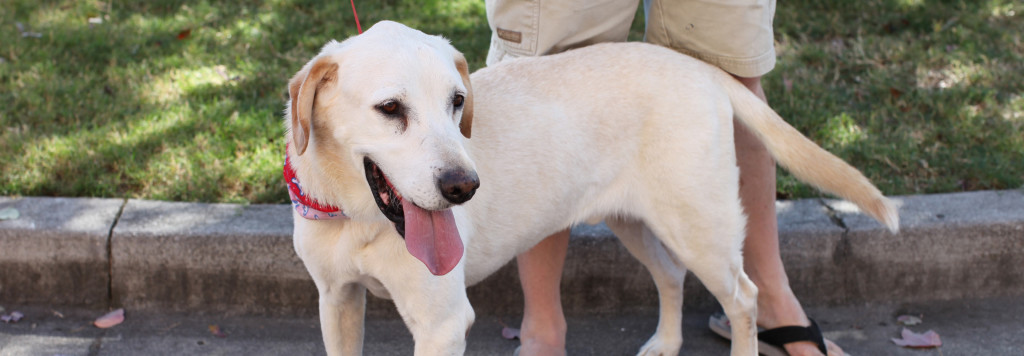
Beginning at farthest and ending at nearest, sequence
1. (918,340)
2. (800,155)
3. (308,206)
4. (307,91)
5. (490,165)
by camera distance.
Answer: (918,340)
(800,155)
(490,165)
(308,206)
(307,91)

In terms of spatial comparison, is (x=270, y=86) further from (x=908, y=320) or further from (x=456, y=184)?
(x=908, y=320)

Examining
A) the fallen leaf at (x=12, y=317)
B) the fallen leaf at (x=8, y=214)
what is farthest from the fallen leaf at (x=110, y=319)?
the fallen leaf at (x=8, y=214)

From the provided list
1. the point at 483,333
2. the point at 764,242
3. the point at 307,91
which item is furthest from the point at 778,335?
the point at 307,91

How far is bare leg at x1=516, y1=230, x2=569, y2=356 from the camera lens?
3.23m

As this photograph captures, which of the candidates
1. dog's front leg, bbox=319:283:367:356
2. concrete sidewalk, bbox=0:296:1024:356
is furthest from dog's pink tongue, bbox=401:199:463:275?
concrete sidewalk, bbox=0:296:1024:356

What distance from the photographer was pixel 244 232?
3500 mm

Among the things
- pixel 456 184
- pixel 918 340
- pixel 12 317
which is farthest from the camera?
pixel 12 317

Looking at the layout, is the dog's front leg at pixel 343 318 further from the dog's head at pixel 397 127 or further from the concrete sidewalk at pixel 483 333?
the concrete sidewalk at pixel 483 333

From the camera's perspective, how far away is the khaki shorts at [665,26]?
2.93 meters

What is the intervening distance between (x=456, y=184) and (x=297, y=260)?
1.63m

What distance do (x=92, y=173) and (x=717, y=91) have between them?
2.64m

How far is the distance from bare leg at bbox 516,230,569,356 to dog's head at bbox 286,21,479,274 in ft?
3.17

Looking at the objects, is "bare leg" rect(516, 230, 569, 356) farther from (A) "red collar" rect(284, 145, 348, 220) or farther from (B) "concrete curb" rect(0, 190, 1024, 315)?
(A) "red collar" rect(284, 145, 348, 220)

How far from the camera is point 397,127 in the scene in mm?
2146
